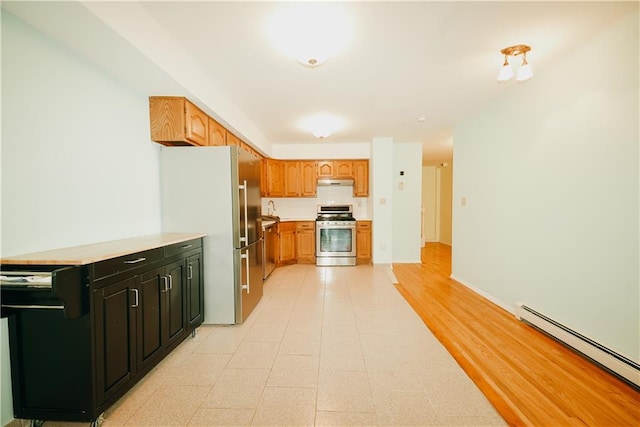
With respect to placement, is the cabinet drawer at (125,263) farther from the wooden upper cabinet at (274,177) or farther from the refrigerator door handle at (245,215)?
the wooden upper cabinet at (274,177)

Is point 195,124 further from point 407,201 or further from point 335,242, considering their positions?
point 407,201

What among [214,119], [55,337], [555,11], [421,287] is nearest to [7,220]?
[55,337]

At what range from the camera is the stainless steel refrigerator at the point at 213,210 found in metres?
2.53

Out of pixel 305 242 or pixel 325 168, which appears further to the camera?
pixel 325 168

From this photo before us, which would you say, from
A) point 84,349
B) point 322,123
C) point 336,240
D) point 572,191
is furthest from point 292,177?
point 84,349

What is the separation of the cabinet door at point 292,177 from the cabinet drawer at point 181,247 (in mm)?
3227

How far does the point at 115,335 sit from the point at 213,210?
1.29m

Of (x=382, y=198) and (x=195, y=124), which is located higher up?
(x=195, y=124)

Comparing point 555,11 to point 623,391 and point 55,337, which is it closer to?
point 623,391

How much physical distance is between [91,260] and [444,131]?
498 cm

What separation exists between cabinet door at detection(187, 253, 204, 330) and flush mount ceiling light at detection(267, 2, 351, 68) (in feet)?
6.55

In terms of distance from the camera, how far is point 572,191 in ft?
7.22

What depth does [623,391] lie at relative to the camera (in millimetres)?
1685

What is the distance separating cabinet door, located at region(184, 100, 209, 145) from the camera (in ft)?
8.07
